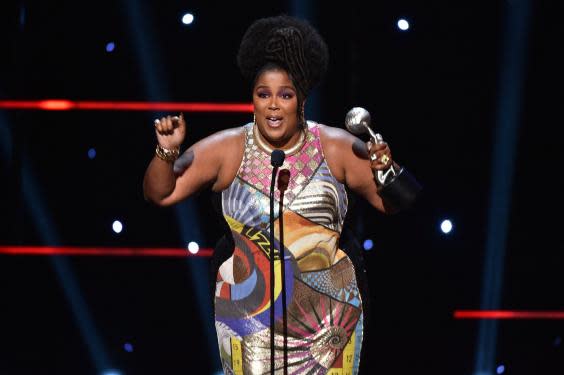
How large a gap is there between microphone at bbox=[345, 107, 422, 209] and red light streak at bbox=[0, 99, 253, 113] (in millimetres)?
1428

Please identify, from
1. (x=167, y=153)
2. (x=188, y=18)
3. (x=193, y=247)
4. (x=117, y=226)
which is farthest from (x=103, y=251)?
(x=167, y=153)

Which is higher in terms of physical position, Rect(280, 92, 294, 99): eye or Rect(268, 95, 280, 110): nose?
Rect(280, 92, 294, 99): eye

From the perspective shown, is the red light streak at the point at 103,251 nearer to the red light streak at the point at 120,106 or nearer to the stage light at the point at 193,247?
the stage light at the point at 193,247

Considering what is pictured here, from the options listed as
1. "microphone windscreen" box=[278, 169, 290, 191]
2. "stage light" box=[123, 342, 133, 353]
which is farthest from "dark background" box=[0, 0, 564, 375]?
"microphone windscreen" box=[278, 169, 290, 191]

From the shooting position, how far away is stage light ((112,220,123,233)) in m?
4.11

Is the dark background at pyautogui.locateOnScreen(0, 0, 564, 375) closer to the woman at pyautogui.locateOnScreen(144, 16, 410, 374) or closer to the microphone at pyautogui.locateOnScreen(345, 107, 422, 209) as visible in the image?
the woman at pyautogui.locateOnScreen(144, 16, 410, 374)

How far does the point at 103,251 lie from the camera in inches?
163

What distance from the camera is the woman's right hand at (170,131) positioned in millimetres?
2623

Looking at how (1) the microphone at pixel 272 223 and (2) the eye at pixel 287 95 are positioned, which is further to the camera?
(2) the eye at pixel 287 95

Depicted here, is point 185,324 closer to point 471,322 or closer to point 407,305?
point 407,305

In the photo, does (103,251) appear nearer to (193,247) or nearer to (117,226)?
(117,226)

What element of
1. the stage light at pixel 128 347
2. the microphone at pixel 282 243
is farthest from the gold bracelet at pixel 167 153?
the stage light at pixel 128 347

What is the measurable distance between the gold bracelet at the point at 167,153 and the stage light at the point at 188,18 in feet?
4.61

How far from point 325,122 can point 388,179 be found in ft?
4.41
